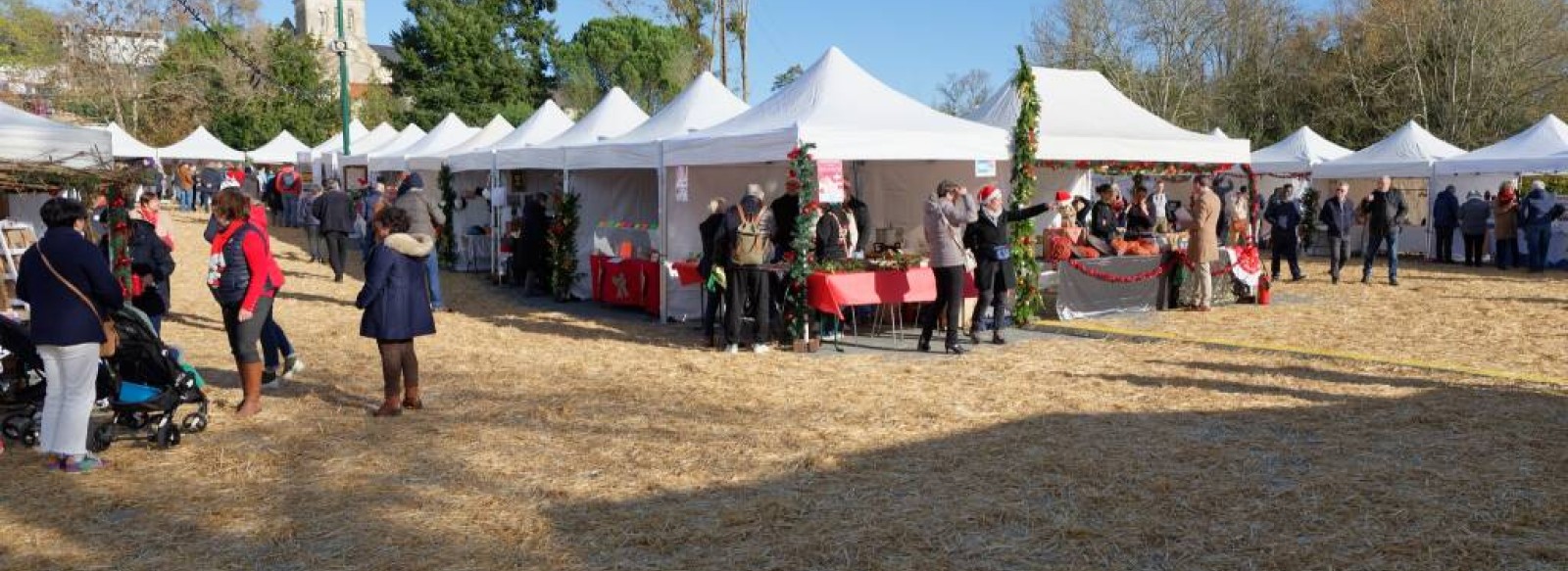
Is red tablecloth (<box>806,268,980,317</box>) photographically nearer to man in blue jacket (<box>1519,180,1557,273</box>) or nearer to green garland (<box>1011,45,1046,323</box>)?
green garland (<box>1011,45,1046,323</box>)

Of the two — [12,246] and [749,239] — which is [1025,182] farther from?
[12,246]

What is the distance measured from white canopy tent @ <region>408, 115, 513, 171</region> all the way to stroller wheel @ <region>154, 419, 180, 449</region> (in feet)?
36.0

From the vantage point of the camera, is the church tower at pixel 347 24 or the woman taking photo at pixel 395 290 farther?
the church tower at pixel 347 24

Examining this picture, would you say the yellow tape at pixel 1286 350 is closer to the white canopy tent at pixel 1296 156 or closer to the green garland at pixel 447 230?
the green garland at pixel 447 230

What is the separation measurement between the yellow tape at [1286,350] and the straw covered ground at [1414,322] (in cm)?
9

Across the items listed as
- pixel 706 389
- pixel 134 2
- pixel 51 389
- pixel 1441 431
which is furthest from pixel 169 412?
pixel 134 2

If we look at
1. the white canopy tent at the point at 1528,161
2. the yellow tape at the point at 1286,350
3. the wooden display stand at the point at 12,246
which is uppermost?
the white canopy tent at the point at 1528,161

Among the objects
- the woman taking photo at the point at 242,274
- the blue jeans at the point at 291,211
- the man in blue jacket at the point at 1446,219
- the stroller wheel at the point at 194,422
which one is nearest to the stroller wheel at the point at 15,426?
the stroller wheel at the point at 194,422

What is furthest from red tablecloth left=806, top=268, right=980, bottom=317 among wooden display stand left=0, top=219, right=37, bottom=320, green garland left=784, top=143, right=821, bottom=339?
wooden display stand left=0, top=219, right=37, bottom=320

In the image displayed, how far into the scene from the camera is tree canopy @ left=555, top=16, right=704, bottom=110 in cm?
5222

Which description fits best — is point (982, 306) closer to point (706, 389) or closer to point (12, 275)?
point (706, 389)

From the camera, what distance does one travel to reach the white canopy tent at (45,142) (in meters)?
8.47

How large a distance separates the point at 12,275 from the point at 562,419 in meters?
5.81

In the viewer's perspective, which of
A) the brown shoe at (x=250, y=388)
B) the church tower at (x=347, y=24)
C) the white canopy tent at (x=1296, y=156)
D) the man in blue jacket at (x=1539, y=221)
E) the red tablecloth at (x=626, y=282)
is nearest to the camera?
the brown shoe at (x=250, y=388)
